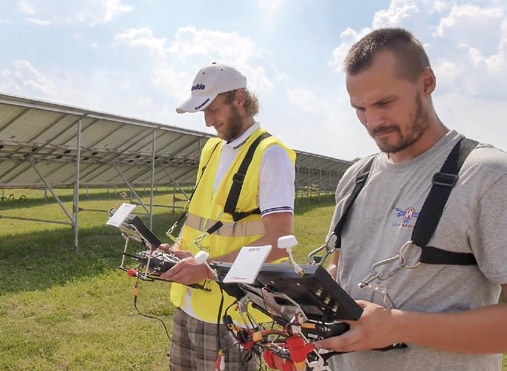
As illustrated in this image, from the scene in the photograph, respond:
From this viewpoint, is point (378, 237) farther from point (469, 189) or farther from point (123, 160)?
point (123, 160)

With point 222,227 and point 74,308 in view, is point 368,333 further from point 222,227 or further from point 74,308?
point 74,308

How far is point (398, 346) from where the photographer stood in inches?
52.7

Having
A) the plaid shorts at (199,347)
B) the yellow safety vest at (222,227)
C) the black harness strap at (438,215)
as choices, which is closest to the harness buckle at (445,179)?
the black harness strap at (438,215)

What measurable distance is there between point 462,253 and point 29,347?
4.70 m

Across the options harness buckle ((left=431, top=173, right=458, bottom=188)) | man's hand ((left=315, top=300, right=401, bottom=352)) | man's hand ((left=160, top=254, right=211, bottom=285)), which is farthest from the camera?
man's hand ((left=160, top=254, right=211, bottom=285))

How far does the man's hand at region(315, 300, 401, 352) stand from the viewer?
116 centimetres

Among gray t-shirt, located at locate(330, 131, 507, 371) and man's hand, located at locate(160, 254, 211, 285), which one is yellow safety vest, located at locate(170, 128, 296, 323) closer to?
man's hand, located at locate(160, 254, 211, 285)

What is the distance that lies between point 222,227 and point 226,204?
12 cm

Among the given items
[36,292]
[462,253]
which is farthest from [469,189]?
[36,292]

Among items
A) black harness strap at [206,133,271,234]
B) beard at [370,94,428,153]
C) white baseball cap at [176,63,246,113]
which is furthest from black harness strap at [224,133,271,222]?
beard at [370,94,428,153]

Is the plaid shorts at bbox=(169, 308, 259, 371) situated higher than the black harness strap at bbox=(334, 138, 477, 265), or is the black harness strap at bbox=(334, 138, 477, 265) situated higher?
the black harness strap at bbox=(334, 138, 477, 265)

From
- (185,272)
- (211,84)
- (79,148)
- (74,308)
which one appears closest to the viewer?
(185,272)

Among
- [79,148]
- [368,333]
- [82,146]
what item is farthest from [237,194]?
[82,146]

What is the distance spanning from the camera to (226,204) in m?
2.46
